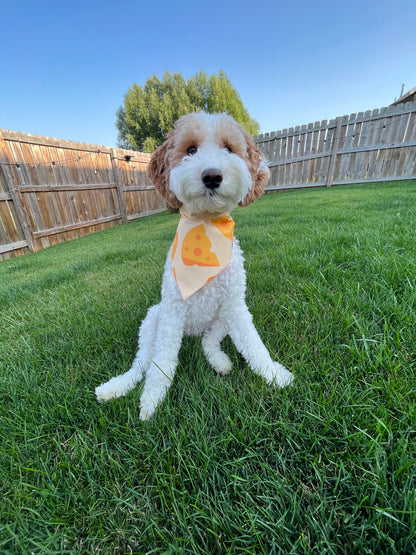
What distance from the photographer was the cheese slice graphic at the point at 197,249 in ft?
5.19

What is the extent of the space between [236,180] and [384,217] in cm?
365

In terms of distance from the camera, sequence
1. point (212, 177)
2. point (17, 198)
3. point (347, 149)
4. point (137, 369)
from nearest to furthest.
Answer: point (212, 177) < point (137, 369) < point (17, 198) < point (347, 149)

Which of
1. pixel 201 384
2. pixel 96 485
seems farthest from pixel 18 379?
pixel 201 384

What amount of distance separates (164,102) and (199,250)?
27003 mm

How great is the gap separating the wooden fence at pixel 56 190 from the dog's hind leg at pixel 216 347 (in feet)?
22.9

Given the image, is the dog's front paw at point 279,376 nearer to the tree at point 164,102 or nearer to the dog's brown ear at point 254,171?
the dog's brown ear at point 254,171

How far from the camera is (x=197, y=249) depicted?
64.0 inches

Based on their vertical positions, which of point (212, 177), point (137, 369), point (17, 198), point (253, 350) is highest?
point (212, 177)

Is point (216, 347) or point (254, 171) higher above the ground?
point (254, 171)

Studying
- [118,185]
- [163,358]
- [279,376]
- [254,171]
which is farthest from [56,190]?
[279,376]

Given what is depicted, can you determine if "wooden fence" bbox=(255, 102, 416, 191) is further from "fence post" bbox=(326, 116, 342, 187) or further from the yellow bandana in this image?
the yellow bandana

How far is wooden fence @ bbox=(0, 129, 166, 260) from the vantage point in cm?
625

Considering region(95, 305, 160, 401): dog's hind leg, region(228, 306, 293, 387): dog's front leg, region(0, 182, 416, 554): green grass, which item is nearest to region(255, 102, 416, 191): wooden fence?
region(0, 182, 416, 554): green grass

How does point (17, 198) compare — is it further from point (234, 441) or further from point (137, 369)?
point (234, 441)
